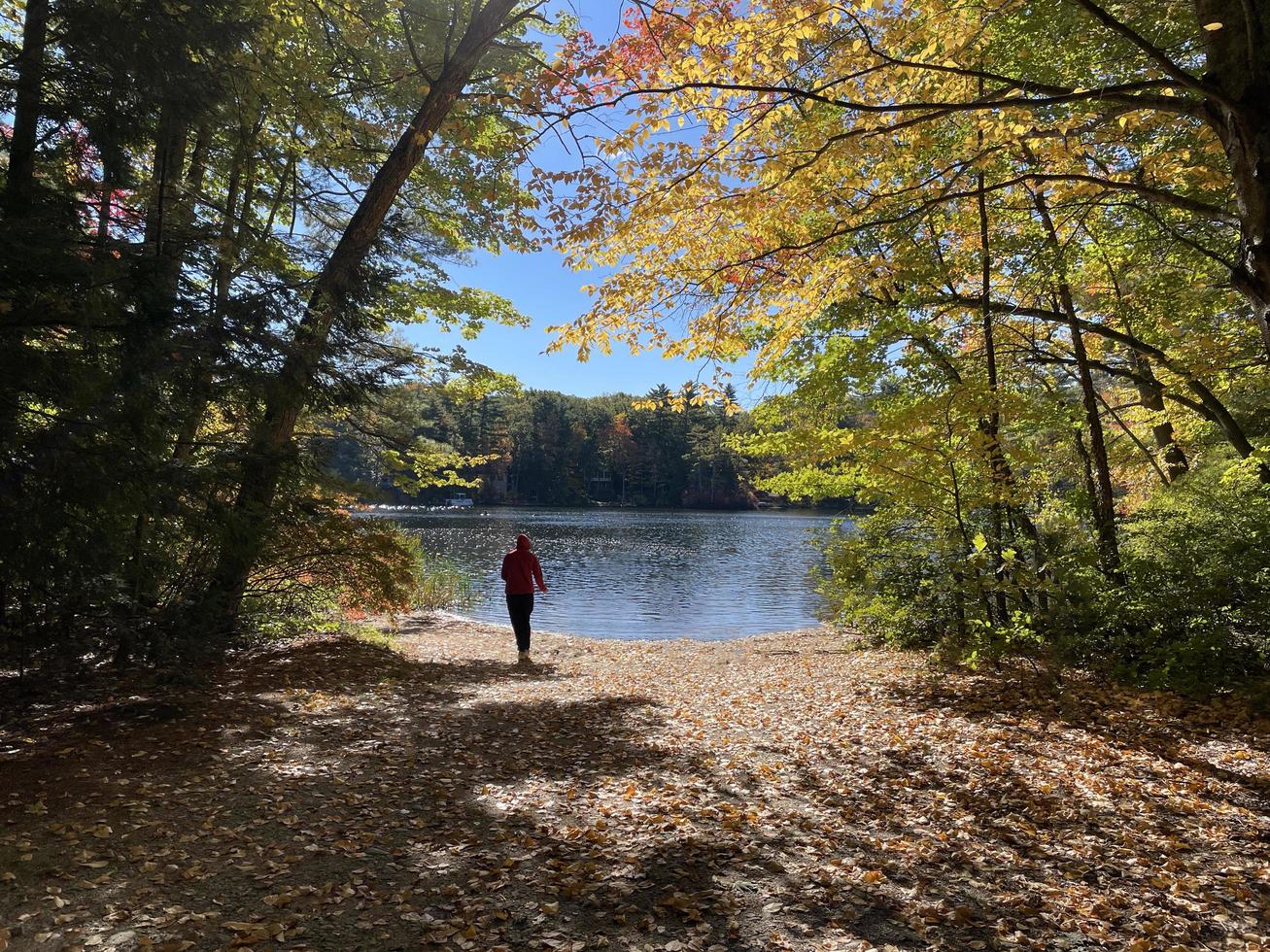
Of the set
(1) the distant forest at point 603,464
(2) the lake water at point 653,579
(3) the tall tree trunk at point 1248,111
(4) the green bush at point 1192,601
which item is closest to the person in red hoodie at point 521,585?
(2) the lake water at point 653,579

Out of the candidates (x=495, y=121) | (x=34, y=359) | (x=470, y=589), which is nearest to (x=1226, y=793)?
(x=34, y=359)

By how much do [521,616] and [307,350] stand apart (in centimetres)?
527

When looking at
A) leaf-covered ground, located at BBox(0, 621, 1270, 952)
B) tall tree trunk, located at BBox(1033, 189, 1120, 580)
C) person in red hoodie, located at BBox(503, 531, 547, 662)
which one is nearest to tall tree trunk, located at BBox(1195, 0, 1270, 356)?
leaf-covered ground, located at BBox(0, 621, 1270, 952)

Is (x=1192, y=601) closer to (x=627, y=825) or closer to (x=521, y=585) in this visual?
(x=627, y=825)

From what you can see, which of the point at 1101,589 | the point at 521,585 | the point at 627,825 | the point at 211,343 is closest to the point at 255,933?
the point at 627,825

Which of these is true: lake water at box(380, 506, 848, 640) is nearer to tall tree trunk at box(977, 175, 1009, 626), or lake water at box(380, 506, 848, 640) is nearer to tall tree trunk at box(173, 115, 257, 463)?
tall tree trunk at box(977, 175, 1009, 626)

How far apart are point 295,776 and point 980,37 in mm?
7420

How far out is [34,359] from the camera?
3.83 metres

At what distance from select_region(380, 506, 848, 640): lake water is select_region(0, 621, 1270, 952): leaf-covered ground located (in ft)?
17.8

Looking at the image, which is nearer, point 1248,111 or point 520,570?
point 1248,111

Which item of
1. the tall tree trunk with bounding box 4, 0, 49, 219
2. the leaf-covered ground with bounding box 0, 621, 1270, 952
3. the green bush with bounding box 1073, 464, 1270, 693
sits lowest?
the leaf-covered ground with bounding box 0, 621, 1270, 952

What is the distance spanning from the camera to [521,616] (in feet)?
32.9

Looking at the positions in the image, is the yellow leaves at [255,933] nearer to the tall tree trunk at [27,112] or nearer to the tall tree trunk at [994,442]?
the tall tree trunk at [27,112]

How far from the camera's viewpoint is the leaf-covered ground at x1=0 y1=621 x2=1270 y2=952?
2902 mm
